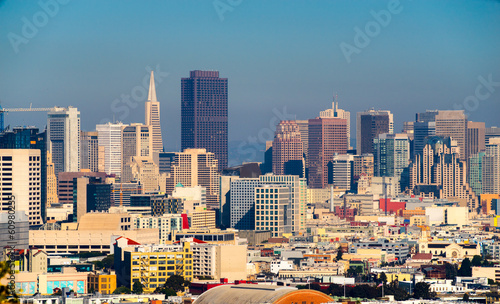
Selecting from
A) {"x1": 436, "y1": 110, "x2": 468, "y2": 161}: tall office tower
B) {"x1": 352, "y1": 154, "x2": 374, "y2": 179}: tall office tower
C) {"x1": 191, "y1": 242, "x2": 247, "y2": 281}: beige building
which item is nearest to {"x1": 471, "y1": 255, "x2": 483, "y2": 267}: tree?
{"x1": 191, "y1": 242, "x2": 247, "y2": 281}: beige building

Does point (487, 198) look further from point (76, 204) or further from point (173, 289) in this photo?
point (173, 289)

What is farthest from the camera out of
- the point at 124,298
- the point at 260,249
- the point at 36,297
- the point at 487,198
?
the point at 487,198

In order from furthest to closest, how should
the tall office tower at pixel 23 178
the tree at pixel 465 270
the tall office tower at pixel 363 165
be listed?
the tall office tower at pixel 363 165
the tall office tower at pixel 23 178
the tree at pixel 465 270

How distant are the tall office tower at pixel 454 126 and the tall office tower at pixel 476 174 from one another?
25.6ft

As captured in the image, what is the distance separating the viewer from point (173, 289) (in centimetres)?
5084

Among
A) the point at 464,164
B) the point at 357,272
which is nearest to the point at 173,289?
the point at 357,272

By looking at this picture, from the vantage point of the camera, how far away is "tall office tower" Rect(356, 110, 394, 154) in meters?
171

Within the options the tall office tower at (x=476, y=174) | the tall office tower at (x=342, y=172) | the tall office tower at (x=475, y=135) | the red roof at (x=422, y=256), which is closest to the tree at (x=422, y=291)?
the red roof at (x=422, y=256)

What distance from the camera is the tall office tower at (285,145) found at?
523ft

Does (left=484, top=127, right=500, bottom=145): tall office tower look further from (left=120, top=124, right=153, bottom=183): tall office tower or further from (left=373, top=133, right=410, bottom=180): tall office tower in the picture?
(left=120, top=124, right=153, bottom=183): tall office tower

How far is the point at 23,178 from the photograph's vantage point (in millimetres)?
89625

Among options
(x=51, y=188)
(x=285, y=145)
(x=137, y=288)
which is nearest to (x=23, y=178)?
(x=51, y=188)

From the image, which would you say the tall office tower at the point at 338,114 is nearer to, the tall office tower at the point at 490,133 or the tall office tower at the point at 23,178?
the tall office tower at the point at 490,133

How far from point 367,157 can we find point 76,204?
2742 inches
